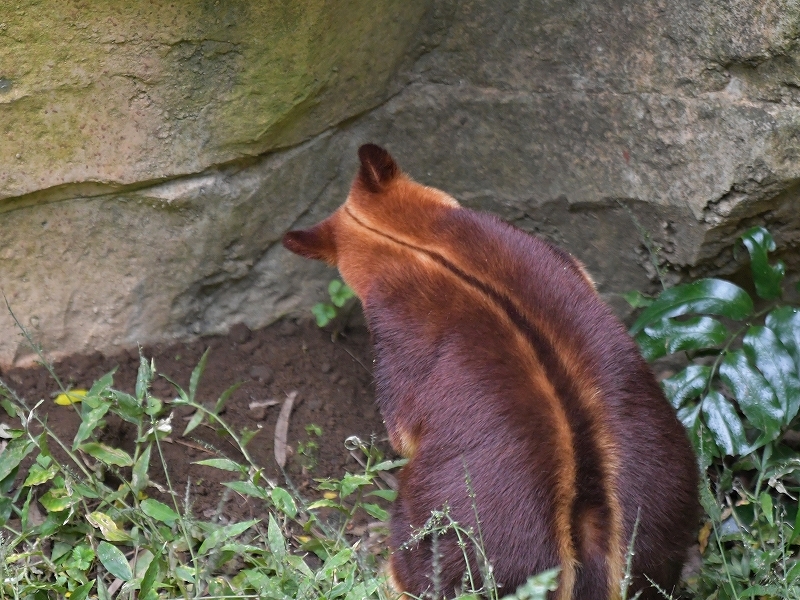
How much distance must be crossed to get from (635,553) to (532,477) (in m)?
0.37

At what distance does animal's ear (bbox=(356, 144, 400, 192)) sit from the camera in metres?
3.55

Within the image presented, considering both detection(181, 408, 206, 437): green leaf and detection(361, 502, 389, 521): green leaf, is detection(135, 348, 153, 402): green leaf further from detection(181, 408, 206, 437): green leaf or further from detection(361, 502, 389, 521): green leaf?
detection(361, 502, 389, 521): green leaf

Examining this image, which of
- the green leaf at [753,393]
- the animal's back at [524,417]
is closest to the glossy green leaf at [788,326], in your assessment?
the green leaf at [753,393]

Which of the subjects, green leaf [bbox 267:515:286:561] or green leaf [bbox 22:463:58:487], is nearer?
green leaf [bbox 267:515:286:561]

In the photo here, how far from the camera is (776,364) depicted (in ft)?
11.2

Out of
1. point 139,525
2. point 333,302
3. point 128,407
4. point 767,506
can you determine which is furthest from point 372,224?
point 767,506

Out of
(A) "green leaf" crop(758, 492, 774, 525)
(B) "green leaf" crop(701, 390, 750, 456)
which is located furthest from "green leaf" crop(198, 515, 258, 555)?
(A) "green leaf" crop(758, 492, 774, 525)

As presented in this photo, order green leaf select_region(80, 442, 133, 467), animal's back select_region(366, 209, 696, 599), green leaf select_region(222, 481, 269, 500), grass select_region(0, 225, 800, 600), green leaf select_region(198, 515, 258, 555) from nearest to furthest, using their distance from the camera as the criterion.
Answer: animal's back select_region(366, 209, 696, 599) → green leaf select_region(198, 515, 258, 555) → grass select_region(0, 225, 800, 600) → green leaf select_region(222, 481, 269, 500) → green leaf select_region(80, 442, 133, 467)

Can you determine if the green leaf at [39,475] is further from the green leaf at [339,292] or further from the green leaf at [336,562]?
the green leaf at [339,292]

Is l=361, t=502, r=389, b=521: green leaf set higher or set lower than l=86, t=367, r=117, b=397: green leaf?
lower

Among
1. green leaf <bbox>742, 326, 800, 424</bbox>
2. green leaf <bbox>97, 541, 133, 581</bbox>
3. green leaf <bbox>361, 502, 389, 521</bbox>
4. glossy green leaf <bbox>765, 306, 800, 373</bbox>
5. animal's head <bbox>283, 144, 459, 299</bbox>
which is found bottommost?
green leaf <bbox>361, 502, 389, 521</bbox>

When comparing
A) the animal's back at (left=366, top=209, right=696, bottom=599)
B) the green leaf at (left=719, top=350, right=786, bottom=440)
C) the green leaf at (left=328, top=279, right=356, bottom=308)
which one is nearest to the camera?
the animal's back at (left=366, top=209, right=696, bottom=599)

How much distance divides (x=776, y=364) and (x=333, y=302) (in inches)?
80.7

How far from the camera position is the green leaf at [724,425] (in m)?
3.46
